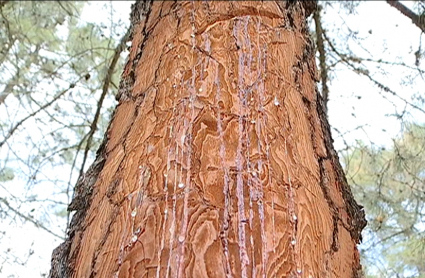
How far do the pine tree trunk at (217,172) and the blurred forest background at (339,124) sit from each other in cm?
54

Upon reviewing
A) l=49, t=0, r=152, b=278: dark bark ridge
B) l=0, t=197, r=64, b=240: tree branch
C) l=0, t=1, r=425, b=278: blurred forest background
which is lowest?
l=49, t=0, r=152, b=278: dark bark ridge

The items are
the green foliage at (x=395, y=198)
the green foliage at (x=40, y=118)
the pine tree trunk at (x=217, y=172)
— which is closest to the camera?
the pine tree trunk at (x=217, y=172)

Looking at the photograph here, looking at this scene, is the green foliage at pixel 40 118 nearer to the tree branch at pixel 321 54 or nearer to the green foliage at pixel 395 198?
the tree branch at pixel 321 54

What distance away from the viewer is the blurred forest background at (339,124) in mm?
1428

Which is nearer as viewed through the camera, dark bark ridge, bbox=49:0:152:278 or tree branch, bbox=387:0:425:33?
dark bark ridge, bbox=49:0:152:278

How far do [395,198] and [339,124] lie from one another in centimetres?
32

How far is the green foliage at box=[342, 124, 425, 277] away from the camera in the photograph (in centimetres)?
135

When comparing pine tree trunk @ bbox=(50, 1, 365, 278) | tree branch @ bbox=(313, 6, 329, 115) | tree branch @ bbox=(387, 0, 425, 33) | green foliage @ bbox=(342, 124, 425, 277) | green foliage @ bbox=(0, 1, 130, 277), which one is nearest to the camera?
pine tree trunk @ bbox=(50, 1, 365, 278)

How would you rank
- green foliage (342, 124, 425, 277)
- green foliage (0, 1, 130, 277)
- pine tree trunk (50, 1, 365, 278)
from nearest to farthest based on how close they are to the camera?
pine tree trunk (50, 1, 365, 278)
green foliage (342, 124, 425, 277)
green foliage (0, 1, 130, 277)

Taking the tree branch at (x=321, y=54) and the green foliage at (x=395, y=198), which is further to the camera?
the tree branch at (x=321, y=54)

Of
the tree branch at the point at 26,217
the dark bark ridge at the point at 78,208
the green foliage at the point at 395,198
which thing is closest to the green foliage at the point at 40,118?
the tree branch at the point at 26,217

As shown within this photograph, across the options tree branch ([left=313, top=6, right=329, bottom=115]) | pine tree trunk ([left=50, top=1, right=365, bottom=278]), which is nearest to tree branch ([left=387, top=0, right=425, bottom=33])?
tree branch ([left=313, top=6, right=329, bottom=115])

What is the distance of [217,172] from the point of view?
682mm

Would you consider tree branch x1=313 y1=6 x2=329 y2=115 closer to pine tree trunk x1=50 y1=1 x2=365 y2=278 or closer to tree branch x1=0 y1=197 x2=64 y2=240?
pine tree trunk x1=50 y1=1 x2=365 y2=278
